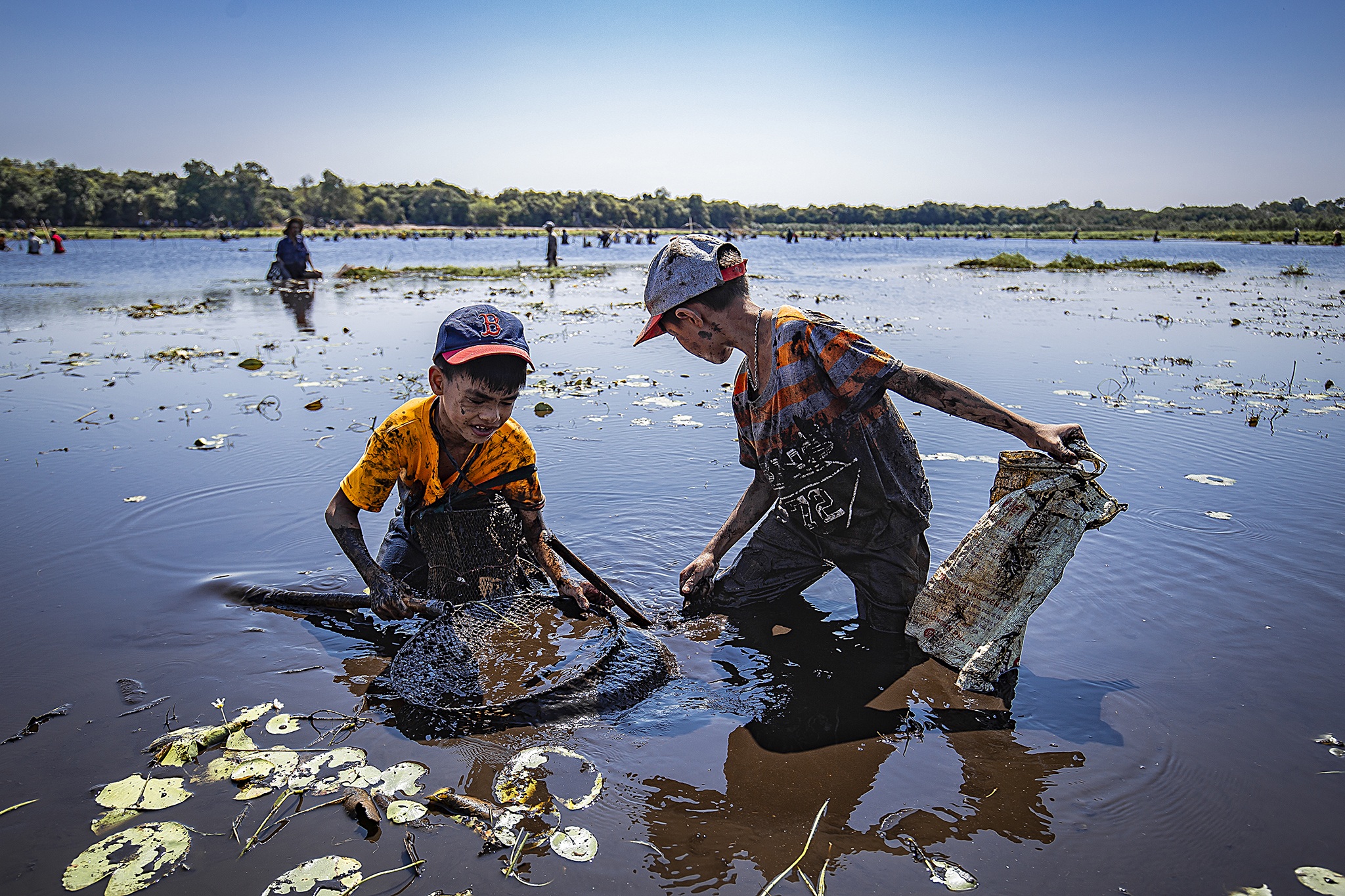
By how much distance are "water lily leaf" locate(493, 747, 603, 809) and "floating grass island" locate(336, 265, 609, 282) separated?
2236cm

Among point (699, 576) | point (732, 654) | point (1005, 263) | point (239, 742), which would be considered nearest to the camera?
point (239, 742)

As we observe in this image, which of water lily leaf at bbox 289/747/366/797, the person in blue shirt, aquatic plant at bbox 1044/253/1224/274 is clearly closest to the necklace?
water lily leaf at bbox 289/747/366/797

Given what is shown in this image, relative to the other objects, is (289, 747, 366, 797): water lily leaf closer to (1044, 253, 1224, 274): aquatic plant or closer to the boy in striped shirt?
the boy in striped shirt

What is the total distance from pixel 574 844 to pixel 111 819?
1.40 meters

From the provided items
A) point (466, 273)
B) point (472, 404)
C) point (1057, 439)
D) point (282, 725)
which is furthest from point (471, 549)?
point (466, 273)

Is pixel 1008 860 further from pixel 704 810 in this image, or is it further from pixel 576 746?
pixel 576 746

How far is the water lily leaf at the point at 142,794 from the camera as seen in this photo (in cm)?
238

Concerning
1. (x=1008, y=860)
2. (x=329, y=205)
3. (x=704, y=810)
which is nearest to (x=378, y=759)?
(x=704, y=810)

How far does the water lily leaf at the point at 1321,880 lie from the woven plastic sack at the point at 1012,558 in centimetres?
99

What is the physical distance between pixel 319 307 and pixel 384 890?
1576 centimetres

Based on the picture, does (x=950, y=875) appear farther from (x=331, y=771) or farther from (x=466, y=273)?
(x=466, y=273)

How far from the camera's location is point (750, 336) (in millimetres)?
3123

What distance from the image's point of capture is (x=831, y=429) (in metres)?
3.10

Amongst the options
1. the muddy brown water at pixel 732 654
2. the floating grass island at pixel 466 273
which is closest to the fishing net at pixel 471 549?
the muddy brown water at pixel 732 654
